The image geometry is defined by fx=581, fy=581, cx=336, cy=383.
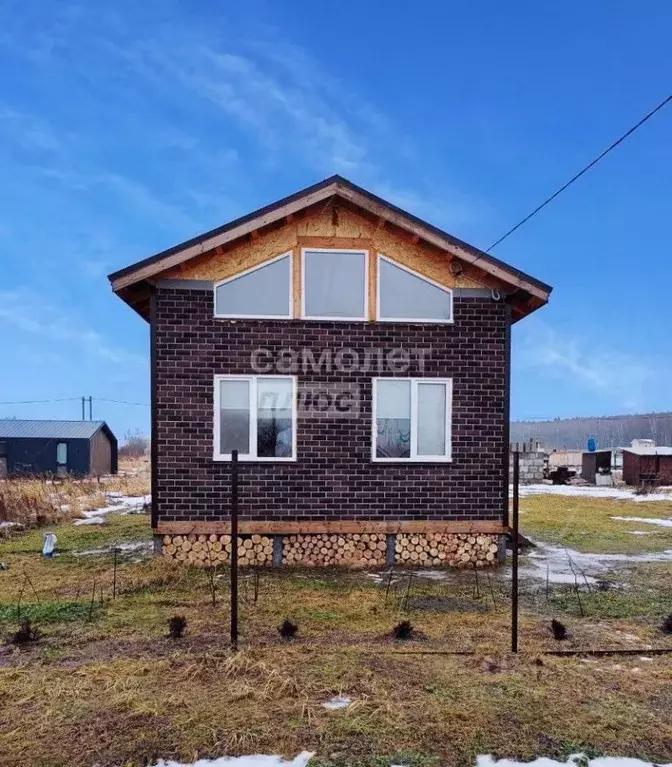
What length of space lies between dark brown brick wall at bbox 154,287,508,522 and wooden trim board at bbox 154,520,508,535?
0.37ft

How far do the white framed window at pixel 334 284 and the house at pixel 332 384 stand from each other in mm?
23

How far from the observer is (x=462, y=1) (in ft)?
38.2

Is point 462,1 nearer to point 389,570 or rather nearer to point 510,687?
point 389,570

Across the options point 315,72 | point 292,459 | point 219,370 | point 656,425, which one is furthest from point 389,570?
point 656,425

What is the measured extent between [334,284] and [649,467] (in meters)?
23.3

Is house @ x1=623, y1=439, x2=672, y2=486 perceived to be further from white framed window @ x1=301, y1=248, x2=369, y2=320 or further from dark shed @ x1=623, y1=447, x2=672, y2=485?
white framed window @ x1=301, y1=248, x2=369, y2=320

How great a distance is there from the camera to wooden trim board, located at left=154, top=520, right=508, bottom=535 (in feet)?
29.6

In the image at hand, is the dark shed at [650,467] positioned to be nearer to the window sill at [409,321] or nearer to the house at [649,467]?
the house at [649,467]

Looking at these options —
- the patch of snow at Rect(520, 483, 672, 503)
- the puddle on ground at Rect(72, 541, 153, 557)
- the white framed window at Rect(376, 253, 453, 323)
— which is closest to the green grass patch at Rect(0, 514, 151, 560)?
the puddle on ground at Rect(72, 541, 153, 557)

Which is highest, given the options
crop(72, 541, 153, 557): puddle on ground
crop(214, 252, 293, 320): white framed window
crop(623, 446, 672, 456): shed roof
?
crop(214, 252, 293, 320): white framed window

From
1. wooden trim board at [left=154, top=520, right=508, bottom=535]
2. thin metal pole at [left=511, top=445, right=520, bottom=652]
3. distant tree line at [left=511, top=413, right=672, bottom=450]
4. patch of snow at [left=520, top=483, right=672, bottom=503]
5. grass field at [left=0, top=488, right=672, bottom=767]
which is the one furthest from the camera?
distant tree line at [left=511, top=413, right=672, bottom=450]

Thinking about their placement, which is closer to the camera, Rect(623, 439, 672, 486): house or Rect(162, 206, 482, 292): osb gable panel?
Rect(162, 206, 482, 292): osb gable panel

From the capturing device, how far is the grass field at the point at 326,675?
3.78 metres

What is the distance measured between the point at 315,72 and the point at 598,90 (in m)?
10.8
